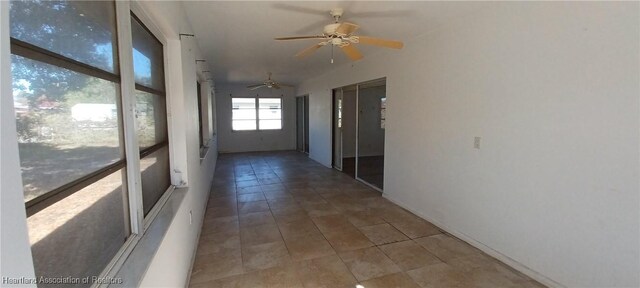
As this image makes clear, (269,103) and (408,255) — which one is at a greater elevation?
(269,103)

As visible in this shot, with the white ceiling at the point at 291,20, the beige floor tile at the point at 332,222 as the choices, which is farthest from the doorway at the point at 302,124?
the beige floor tile at the point at 332,222

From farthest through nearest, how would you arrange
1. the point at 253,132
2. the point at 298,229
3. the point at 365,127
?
the point at 253,132 → the point at 365,127 → the point at 298,229

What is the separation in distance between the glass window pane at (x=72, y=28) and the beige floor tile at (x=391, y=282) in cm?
223

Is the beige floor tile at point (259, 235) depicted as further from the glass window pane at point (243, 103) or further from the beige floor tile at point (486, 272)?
the glass window pane at point (243, 103)

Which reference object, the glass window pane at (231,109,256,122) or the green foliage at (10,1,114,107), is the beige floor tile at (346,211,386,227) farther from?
→ the glass window pane at (231,109,256,122)

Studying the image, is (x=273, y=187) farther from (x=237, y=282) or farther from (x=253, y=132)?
(x=253, y=132)

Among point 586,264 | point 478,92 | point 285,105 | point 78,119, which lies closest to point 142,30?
point 78,119

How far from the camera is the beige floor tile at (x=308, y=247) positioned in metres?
2.61

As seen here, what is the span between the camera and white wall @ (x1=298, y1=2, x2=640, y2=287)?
173cm

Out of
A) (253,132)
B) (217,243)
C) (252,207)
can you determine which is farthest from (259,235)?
(253,132)

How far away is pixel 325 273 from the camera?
2.32 metres

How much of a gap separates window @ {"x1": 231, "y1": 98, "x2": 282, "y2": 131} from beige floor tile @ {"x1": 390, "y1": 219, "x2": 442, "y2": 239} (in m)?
7.03

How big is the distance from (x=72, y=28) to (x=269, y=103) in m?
8.67

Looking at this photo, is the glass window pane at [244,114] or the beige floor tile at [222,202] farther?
the glass window pane at [244,114]
